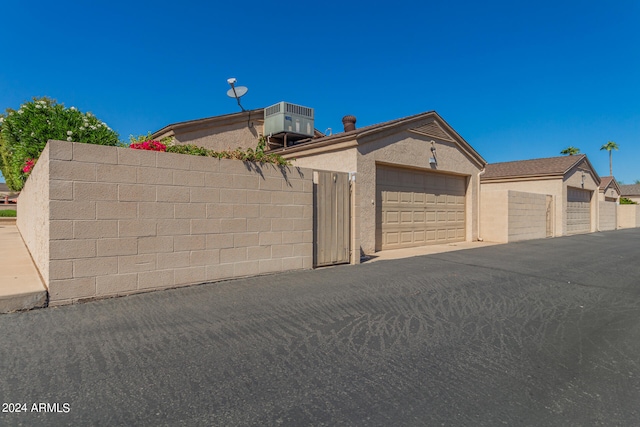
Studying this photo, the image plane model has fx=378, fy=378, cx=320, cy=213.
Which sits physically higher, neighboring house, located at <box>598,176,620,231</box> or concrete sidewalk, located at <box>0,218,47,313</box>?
neighboring house, located at <box>598,176,620,231</box>

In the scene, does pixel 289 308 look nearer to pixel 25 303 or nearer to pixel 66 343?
pixel 66 343

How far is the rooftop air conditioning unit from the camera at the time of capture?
1374 centimetres

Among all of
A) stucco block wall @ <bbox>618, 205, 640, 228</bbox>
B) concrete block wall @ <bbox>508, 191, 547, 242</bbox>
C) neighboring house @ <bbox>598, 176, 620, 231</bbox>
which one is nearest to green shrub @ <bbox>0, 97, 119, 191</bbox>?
concrete block wall @ <bbox>508, 191, 547, 242</bbox>

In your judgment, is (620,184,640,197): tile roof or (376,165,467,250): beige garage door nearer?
(376,165,467,250): beige garage door

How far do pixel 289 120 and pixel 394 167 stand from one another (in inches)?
182

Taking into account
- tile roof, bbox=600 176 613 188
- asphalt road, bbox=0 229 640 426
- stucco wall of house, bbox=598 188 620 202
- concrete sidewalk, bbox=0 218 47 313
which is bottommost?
asphalt road, bbox=0 229 640 426

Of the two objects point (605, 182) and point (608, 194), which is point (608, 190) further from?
point (605, 182)

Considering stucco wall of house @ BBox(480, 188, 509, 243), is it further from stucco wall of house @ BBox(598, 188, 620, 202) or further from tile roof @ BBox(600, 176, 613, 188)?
tile roof @ BBox(600, 176, 613, 188)

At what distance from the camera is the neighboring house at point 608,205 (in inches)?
969

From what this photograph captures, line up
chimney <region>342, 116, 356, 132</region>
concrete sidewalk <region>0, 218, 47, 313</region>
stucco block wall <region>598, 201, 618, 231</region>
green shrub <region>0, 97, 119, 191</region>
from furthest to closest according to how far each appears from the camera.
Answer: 1. stucco block wall <region>598, 201, 618, 231</region>
2. chimney <region>342, 116, 356, 132</region>
3. green shrub <region>0, 97, 119, 191</region>
4. concrete sidewalk <region>0, 218, 47, 313</region>

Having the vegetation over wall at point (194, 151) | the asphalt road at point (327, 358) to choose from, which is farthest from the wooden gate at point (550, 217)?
the vegetation over wall at point (194, 151)

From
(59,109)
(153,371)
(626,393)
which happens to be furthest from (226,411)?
(59,109)

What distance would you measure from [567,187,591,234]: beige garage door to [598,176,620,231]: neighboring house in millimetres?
2126

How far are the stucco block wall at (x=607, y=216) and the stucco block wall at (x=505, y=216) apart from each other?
1230cm
